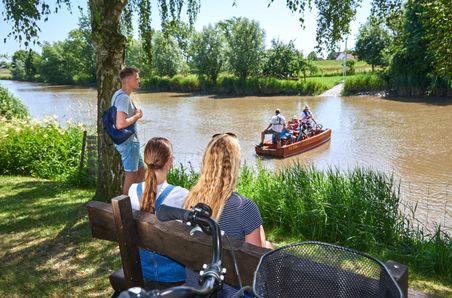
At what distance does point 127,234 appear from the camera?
1979mm

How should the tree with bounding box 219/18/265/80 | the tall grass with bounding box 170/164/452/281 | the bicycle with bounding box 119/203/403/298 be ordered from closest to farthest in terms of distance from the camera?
the bicycle with bounding box 119/203/403/298, the tall grass with bounding box 170/164/452/281, the tree with bounding box 219/18/265/80

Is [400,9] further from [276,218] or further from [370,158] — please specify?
[370,158]

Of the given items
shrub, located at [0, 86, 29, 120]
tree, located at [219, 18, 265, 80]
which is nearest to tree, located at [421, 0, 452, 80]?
shrub, located at [0, 86, 29, 120]

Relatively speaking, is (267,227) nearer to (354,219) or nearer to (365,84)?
(354,219)

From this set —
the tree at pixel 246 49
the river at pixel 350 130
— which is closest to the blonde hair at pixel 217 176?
the river at pixel 350 130

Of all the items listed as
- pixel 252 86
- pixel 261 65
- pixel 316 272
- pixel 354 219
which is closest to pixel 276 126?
pixel 354 219

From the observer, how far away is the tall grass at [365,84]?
36688 millimetres

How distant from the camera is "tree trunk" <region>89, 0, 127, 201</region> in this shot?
17.4 feet

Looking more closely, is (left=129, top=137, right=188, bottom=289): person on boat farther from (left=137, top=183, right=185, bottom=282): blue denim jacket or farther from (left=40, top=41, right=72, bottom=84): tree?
(left=40, top=41, right=72, bottom=84): tree

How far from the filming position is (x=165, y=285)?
7.44 ft

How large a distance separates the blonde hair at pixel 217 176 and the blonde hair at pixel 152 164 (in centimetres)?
26

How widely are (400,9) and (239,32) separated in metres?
35.7

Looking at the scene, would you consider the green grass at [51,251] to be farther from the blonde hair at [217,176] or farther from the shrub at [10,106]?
the shrub at [10,106]

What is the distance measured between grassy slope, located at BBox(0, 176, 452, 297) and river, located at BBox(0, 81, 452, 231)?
6.86 ft
